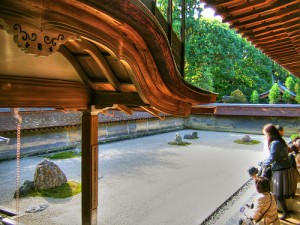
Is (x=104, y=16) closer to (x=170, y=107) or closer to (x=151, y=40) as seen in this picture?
(x=151, y=40)

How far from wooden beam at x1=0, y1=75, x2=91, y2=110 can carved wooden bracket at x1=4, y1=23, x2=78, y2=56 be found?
1.38m

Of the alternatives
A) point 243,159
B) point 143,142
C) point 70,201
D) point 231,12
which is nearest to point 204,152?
point 243,159

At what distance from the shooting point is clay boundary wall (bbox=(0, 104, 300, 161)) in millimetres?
11070

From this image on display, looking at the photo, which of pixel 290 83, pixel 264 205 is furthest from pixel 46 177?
pixel 290 83

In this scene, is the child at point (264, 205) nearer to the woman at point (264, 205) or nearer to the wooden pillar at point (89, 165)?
the woman at point (264, 205)

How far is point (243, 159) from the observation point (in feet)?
36.6

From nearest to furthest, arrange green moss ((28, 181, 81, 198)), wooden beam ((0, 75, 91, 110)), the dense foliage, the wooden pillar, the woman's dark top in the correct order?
wooden beam ((0, 75, 91, 110)), the wooden pillar, the woman's dark top, green moss ((28, 181, 81, 198)), the dense foliage

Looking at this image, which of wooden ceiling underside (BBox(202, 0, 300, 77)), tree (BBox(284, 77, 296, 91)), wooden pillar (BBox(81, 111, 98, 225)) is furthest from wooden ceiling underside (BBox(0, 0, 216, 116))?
tree (BBox(284, 77, 296, 91))

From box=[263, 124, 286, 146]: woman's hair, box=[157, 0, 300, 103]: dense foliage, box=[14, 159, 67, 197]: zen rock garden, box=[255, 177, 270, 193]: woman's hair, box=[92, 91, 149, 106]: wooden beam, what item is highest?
box=[157, 0, 300, 103]: dense foliage

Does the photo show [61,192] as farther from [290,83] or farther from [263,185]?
[290,83]

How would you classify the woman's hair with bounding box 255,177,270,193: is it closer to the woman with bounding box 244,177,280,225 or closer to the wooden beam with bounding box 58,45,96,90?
the woman with bounding box 244,177,280,225

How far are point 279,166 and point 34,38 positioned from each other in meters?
4.72

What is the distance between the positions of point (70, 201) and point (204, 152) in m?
7.49

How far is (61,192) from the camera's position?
703 cm
